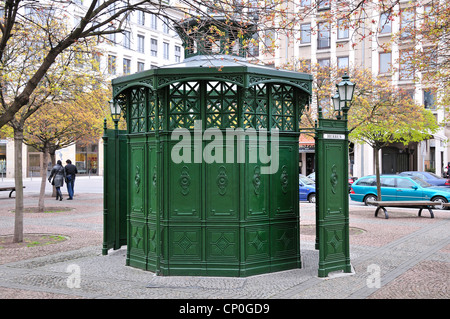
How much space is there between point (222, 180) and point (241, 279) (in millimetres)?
1600

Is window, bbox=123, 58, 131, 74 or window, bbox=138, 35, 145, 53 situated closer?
window, bbox=123, 58, 131, 74

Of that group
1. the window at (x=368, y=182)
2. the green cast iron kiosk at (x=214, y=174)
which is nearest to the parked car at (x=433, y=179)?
the window at (x=368, y=182)

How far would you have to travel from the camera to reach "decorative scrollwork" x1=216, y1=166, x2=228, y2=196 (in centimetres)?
760

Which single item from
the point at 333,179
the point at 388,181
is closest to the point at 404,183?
the point at 388,181

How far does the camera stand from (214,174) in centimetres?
765

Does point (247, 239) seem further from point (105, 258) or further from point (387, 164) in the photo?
point (387, 164)

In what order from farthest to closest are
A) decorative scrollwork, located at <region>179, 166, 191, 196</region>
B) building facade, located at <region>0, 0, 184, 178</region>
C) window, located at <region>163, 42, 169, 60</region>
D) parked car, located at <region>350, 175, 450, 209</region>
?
window, located at <region>163, 42, 169, 60</region>, building facade, located at <region>0, 0, 184, 178</region>, parked car, located at <region>350, 175, 450, 209</region>, decorative scrollwork, located at <region>179, 166, 191, 196</region>

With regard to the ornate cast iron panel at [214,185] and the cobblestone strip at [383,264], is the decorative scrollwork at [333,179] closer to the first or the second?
the ornate cast iron panel at [214,185]

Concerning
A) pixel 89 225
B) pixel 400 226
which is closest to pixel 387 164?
pixel 400 226

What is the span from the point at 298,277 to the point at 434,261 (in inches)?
126

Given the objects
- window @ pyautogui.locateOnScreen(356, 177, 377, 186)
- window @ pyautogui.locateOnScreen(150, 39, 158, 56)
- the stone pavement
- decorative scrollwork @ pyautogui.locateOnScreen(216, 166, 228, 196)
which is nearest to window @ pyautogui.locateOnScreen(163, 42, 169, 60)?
window @ pyautogui.locateOnScreen(150, 39, 158, 56)

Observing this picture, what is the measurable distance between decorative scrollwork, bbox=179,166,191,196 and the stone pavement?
1.40 metres

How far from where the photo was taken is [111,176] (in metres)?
9.84

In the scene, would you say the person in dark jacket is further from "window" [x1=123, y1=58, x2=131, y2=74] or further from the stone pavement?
the stone pavement
